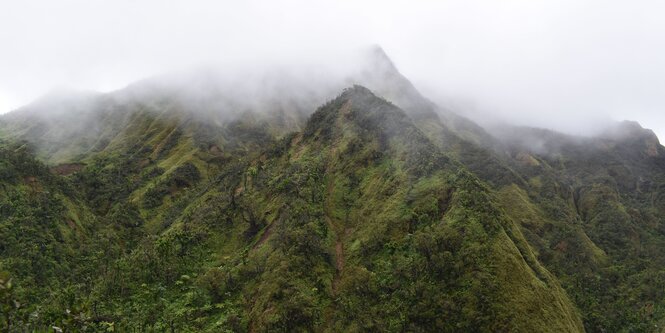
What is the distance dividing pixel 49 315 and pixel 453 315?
4080cm

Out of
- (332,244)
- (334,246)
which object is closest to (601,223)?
(334,246)

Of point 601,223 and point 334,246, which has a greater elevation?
point 334,246

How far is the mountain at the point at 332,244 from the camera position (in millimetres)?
53594

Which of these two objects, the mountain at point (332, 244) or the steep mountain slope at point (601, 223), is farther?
the steep mountain slope at point (601, 223)

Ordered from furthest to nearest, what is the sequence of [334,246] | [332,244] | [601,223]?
[601,223] < [334,246] < [332,244]

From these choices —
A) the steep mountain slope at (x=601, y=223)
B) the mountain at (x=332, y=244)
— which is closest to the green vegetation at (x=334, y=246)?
the mountain at (x=332, y=244)

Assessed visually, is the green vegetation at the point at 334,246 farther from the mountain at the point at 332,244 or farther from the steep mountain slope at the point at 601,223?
the steep mountain slope at the point at 601,223

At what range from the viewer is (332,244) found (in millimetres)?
67875

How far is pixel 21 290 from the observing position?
61.9 meters

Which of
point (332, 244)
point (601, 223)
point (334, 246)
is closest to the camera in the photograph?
point (332, 244)

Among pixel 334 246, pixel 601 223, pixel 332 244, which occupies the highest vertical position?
pixel 332 244

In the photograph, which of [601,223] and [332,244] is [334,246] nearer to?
[332,244]

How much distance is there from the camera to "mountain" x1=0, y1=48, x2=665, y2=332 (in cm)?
5359

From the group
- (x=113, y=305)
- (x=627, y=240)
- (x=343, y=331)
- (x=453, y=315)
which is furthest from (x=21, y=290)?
(x=627, y=240)
